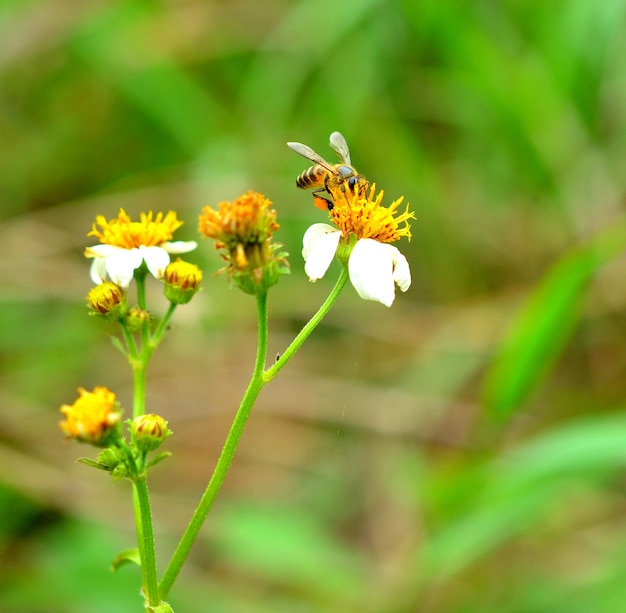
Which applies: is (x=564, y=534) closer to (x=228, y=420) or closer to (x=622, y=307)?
(x=622, y=307)

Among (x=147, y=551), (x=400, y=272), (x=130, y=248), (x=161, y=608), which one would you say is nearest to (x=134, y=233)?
(x=130, y=248)

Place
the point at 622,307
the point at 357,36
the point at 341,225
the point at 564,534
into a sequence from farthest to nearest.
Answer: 1. the point at 357,36
2. the point at 622,307
3. the point at 564,534
4. the point at 341,225

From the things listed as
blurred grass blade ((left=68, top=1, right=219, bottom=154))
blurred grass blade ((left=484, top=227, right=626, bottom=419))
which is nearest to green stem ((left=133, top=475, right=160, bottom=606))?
blurred grass blade ((left=484, top=227, right=626, bottom=419))

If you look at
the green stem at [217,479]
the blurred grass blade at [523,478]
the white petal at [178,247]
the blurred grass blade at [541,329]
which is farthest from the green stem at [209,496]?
the blurred grass blade at [541,329]

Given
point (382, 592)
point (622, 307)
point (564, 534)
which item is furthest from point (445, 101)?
point (382, 592)

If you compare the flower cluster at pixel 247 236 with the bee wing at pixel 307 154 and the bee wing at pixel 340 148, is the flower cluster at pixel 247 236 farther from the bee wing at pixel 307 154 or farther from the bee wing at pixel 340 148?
the bee wing at pixel 340 148
